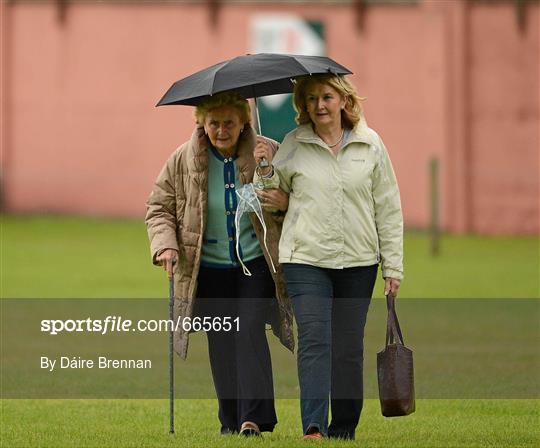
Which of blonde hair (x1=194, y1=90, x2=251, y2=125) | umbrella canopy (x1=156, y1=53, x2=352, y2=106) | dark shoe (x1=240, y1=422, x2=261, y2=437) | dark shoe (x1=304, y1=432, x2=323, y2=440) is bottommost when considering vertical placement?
dark shoe (x1=240, y1=422, x2=261, y2=437)

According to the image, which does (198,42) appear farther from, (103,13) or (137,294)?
(137,294)

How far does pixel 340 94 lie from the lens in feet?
26.5

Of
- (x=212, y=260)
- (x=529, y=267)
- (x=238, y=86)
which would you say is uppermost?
(x=238, y=86)

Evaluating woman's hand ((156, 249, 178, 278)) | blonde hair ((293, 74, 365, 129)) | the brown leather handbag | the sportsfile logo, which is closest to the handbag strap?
the brown leather handbag

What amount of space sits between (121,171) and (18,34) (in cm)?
349

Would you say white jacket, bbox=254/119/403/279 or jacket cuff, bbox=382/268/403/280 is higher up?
white jacket, bbox=254/119/403/279

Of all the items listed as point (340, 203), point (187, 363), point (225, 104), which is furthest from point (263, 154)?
point (187, 363)

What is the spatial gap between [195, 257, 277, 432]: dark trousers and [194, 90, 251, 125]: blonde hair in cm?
75

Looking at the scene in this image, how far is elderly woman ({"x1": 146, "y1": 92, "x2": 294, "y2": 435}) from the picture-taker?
8242 millimetres

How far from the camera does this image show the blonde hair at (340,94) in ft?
26.5

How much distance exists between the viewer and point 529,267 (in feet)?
76.3

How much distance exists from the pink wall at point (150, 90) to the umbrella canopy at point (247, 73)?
79.9 ft

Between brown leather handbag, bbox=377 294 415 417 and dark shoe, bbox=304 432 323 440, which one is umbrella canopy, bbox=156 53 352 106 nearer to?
brown leather handbag, bbox=377 294 415 417

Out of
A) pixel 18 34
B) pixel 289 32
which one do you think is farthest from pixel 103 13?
pixel 289 32
